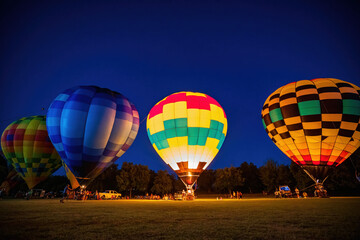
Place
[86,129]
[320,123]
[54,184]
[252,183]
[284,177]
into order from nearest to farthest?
1. [86,129]
2. [320,123]
3. [284,177]
4. [54,184]
5. [252,183]

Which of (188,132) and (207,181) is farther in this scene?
(207,181)

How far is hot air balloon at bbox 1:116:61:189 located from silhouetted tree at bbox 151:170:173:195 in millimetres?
23909

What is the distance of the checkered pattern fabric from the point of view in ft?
55.4

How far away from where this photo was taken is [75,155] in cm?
1455

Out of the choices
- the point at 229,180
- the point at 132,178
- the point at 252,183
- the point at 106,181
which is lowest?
the point at 252,183

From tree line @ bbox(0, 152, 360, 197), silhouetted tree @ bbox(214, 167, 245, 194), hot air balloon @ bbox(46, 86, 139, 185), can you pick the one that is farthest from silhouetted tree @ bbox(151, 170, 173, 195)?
hot air balloon @ bbox(46, 86, 139, 185)

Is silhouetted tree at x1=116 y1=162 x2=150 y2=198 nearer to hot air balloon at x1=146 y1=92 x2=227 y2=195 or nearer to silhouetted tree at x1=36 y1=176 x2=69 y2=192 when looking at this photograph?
silhouetted tree at x1=36 y1=176 x2=69 y2=192

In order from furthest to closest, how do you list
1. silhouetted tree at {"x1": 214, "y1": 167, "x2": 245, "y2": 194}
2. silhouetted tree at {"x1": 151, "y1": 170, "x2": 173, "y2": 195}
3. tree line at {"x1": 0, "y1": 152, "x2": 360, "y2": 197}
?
silhouetted tree at {"x1": 214, "y1": 167, "x2": 245, "y2": 194}, silhouetted tree at {"x1": 151, "y1": 170, "x2": 173, "y2": 195}, tree line at {"x1": 0, "y1": 152, "x2": 360, "y2": 197}

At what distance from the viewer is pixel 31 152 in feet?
68.2

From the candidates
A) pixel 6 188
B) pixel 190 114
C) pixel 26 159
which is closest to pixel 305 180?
pixel 190 114

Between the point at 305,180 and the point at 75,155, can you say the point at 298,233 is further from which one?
the point at 305,180

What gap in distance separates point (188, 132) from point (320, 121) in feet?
32.7

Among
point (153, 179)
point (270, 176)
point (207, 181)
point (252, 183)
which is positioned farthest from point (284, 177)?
point (207, 181)

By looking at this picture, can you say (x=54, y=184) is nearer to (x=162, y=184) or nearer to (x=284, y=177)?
(x=162, y=184)
